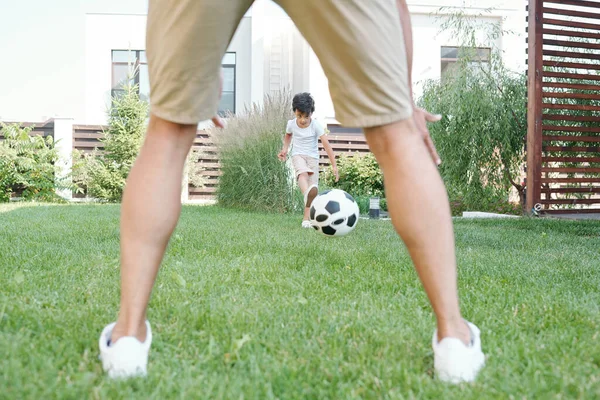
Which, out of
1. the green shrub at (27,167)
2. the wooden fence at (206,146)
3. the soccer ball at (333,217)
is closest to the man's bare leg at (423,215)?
the soccer ball at (333,217)

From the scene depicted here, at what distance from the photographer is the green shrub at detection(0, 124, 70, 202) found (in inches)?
434

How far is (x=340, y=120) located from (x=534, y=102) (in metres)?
6.76

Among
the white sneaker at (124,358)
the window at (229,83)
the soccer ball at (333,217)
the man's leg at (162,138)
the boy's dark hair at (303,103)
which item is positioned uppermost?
the window at (229,83)

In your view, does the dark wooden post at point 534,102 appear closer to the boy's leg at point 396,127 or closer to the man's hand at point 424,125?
the man's hand at point 424,125

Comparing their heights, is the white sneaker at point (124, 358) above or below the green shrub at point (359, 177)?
below

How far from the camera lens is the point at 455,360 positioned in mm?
1180

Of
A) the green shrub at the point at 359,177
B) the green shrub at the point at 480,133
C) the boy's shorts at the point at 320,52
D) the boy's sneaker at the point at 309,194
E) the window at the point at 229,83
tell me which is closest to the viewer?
the boy's shorts at the point at 320,52

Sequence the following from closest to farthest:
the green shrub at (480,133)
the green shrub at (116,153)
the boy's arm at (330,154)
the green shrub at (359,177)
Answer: the boy's arm at (330,154), the green shrub at (480,133), the green shrub at (359,177), the green shrub at (116,153)

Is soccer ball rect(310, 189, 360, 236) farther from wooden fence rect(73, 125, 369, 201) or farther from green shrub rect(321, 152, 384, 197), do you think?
wooden fence rect(73, 125, 369, 201)

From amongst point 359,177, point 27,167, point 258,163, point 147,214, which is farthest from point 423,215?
point 27,167

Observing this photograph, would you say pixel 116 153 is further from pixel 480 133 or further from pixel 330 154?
pixel 480 133

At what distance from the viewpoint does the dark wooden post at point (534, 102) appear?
7.22m

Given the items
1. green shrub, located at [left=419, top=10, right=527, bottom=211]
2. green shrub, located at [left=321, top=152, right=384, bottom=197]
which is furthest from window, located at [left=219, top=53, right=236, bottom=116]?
green shrub, located at [left=419, top=10, right=527, bottom=211]

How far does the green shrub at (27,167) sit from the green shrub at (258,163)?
13.4ft
